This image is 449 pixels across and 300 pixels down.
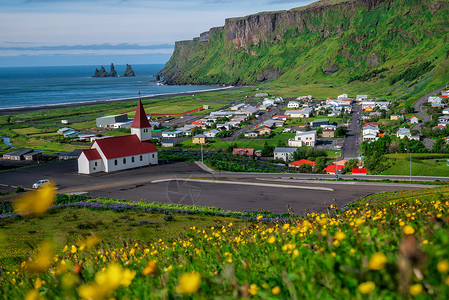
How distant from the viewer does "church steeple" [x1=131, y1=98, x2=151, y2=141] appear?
153ft

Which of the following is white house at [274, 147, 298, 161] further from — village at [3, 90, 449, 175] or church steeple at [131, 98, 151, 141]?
church steeple at [131, 98, 151, 141]

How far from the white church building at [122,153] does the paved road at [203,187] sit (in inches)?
55.6

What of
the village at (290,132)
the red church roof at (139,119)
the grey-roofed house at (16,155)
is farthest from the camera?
the grey-roofed house at (16,155)

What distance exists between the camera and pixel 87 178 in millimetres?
41156

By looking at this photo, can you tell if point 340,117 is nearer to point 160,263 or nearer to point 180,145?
point 180,145

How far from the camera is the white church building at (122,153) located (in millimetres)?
43344

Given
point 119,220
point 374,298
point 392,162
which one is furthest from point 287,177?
point 374,298

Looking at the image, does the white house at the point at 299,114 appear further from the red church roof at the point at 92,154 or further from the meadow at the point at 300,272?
the meadow at the point at 300,272

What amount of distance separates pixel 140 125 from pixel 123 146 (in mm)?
3229

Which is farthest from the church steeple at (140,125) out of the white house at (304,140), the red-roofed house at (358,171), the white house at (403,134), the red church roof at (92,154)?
the white house at (403,134)

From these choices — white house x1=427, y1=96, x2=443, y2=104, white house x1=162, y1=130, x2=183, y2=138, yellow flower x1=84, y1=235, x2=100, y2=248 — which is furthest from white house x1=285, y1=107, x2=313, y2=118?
yellow flower x1=84, y1=235, x2=100, y2=248

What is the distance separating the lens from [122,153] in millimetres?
45000

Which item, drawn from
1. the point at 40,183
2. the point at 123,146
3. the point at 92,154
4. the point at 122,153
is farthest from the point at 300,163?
the point at 40,183

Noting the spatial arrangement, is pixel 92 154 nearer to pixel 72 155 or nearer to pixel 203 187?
pixel 203 187
